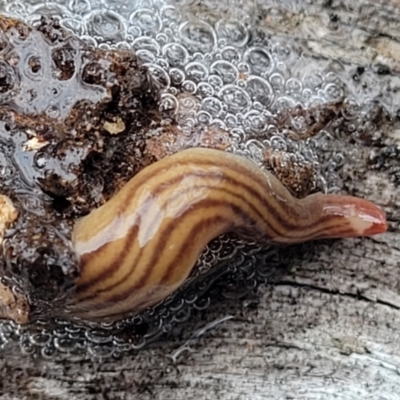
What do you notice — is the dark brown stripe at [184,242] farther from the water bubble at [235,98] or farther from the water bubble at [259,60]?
the water bubble at [259,60]

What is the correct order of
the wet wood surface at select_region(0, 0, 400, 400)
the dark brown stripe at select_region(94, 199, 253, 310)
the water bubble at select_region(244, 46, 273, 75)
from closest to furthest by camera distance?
the dark brown stripe at select_region(94, 199, 253, 310) < the wet wood surface at select_region(0, 0, 400, 400) < the water bubble at select_region(244, 46, 273, 75)

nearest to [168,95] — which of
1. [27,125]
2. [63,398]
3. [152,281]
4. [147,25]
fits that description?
[147,25]

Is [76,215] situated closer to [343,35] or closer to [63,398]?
[63,398]

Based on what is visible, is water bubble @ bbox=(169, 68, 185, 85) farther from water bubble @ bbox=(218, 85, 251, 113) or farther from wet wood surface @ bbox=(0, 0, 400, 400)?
wet wood surface @ bbox=(0, 0, 400, 400)

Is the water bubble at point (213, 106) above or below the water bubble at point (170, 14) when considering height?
below

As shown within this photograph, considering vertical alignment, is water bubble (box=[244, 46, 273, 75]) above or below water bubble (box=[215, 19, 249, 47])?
below

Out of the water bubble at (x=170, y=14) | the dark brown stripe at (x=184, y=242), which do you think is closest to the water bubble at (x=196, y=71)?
the water bubble at (x=170, y=14)

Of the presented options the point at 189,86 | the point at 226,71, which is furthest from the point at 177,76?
the point at 226,71

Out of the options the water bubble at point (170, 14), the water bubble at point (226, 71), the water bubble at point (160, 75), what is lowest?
the water bubble at point (160, 75)

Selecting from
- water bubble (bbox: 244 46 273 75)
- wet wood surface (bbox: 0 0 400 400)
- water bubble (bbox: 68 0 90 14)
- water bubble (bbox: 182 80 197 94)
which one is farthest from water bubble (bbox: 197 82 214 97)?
water bubble (bbox: 68 0 90 14)
